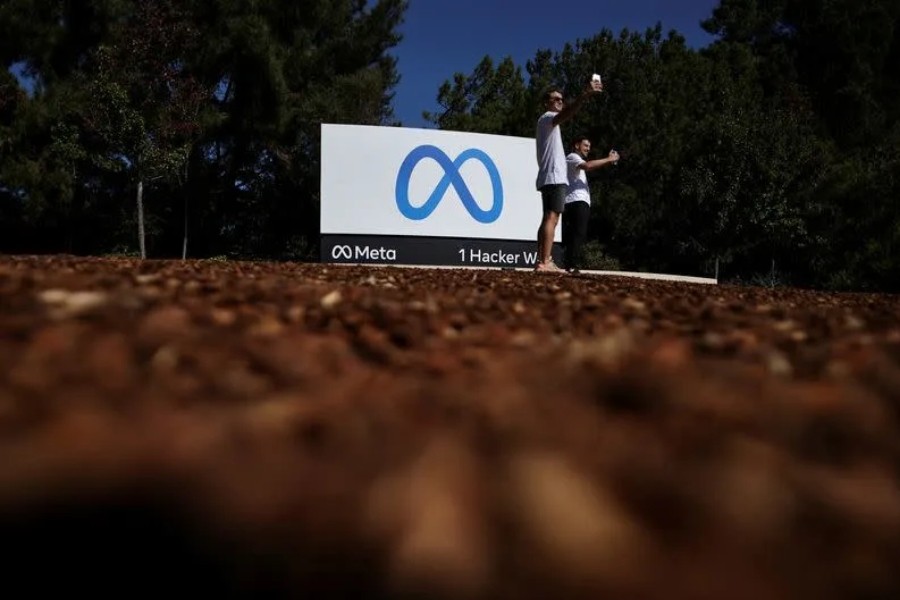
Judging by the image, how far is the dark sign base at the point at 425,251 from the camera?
1166 cm

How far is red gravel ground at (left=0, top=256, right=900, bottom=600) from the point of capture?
0.35 meters

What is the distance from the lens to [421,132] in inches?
476

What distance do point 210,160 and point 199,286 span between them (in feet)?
62.7

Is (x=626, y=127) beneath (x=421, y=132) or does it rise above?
above

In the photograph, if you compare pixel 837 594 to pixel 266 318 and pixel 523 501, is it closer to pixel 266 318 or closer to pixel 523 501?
pixel 523 501

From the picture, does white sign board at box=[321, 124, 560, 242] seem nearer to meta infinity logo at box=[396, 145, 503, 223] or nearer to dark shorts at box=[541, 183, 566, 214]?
meta infinity logo at box=[396, 145, 503, 223]

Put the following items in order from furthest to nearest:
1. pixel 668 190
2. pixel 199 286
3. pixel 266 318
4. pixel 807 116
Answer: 1. pixel 807 116
2. pixel 668 190
3. pixel 199 286
4. pixel 266 318

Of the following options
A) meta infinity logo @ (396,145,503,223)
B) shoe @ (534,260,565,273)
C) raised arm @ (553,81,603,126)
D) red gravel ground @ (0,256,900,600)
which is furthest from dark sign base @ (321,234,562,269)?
red gravel ground @ (0,256,900,600)

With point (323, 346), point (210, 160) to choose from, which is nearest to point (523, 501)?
point (323, 346)

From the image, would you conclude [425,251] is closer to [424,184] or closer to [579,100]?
[424,184]

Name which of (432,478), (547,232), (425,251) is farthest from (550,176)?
(425,251)

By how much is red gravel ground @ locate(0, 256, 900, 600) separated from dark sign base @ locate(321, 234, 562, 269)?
1086cm

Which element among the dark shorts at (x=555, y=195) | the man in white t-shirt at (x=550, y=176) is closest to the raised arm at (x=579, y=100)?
the man in white t-shirt at (x=550, y=176)

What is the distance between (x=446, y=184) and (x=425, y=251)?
1339mm
